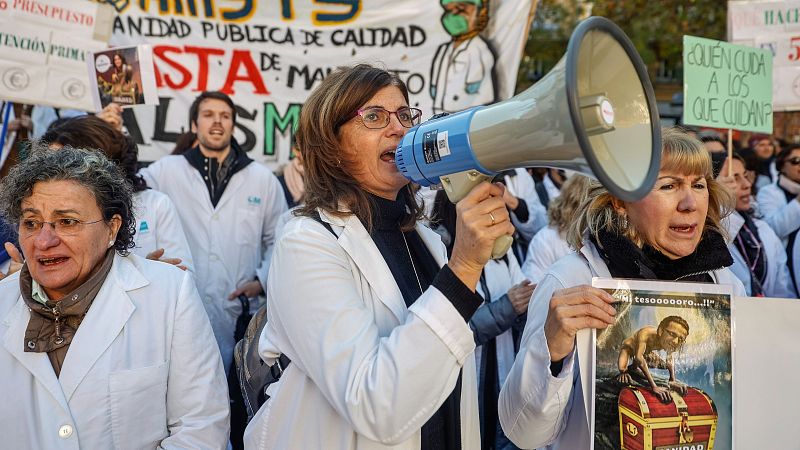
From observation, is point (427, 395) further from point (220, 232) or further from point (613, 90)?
point (220, 232)

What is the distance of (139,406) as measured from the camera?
237 cm

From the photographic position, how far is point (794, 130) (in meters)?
14.3

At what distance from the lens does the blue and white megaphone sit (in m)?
1.41

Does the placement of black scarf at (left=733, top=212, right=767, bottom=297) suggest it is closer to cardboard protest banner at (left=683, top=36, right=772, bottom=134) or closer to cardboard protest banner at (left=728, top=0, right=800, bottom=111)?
cardboard protest banner at (left=683, top=36, right=772, bottom=134)

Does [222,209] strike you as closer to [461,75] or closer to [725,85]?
[461,75]

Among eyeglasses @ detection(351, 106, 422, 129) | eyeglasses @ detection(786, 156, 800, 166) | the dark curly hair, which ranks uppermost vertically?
the dark curly hair

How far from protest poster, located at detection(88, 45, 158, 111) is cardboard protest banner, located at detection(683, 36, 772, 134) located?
3165 millimetres

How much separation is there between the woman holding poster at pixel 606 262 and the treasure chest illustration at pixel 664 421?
111 mm

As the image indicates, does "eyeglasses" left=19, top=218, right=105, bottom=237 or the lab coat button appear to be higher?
"eyeglasses" left=19, top=218, right=105, bottom=237

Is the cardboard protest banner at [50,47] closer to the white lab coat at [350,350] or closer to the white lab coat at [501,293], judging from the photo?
the white lab coat at [501,293]

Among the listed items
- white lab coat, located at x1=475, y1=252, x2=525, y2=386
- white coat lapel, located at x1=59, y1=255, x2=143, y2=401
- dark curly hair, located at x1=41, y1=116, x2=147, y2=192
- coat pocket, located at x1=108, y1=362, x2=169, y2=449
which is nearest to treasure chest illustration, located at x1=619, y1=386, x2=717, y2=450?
coat pocket, located at x1=108, y1=362, x2=169, y2=449

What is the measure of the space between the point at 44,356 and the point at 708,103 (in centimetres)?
383

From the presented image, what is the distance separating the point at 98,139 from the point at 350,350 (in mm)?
2445

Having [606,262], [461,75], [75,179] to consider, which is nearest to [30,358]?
[75,179]
